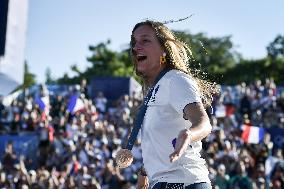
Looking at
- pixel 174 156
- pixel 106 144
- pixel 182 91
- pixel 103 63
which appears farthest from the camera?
pixel 103 63

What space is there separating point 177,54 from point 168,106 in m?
0.32

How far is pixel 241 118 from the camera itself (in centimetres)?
1808

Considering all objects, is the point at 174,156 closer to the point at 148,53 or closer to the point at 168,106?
the point at 168,106

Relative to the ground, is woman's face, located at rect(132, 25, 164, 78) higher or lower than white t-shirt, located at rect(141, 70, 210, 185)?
higher

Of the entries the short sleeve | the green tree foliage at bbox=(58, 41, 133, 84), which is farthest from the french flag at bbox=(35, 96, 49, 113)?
the green tree foliage at bbox=(58, 41, 133, 84)

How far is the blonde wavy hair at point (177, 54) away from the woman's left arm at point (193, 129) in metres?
0.28

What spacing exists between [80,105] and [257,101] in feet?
16.1

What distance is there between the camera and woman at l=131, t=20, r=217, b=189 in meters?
3.20

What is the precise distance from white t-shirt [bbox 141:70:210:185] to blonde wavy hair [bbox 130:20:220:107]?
0.13 metres

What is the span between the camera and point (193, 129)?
2.93 metres

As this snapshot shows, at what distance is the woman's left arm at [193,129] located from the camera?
278cm

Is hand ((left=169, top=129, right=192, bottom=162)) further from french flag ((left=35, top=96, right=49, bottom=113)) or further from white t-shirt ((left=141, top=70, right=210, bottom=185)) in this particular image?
french flag ((left=35, top=96, right=49, bottom=113))

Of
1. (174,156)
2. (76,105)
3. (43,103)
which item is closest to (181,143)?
(174,156)

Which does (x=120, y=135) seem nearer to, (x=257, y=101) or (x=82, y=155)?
(x=82, y=155)
